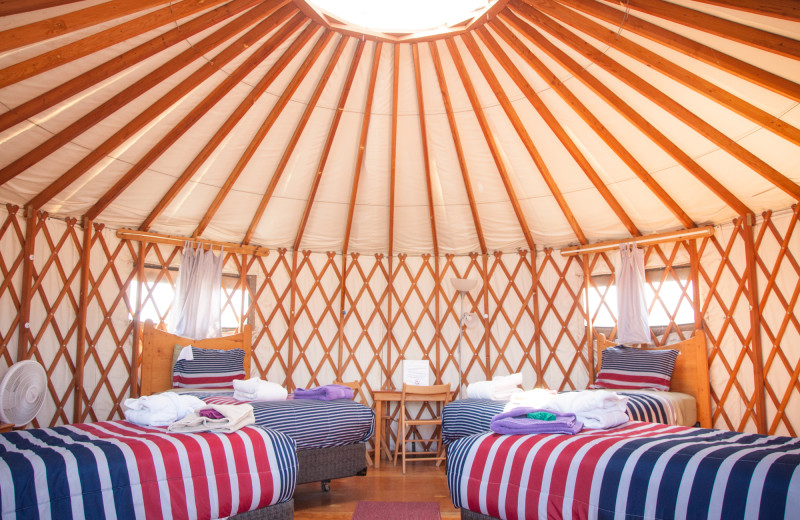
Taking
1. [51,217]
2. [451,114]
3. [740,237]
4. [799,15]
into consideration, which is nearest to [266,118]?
[451,114]

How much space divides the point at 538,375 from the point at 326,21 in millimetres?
3855

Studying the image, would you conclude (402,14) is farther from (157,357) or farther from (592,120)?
(157,357)

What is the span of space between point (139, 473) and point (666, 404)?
350 cm

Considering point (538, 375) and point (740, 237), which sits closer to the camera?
point (740, 237)

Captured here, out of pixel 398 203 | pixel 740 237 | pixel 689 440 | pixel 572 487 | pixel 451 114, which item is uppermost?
pixel 451 114

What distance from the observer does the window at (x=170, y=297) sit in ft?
17.4

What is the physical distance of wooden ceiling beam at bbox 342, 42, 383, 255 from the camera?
3933mm

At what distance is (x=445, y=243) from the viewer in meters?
6.12

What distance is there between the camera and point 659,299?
5301mm

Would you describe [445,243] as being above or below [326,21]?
below

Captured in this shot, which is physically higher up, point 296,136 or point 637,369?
point 296,136

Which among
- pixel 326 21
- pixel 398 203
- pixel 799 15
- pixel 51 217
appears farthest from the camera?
pixel 398 203

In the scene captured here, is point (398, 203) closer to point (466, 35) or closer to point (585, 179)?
point (585, 179)

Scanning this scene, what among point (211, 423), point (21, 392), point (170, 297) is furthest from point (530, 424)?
point (170, 297)
